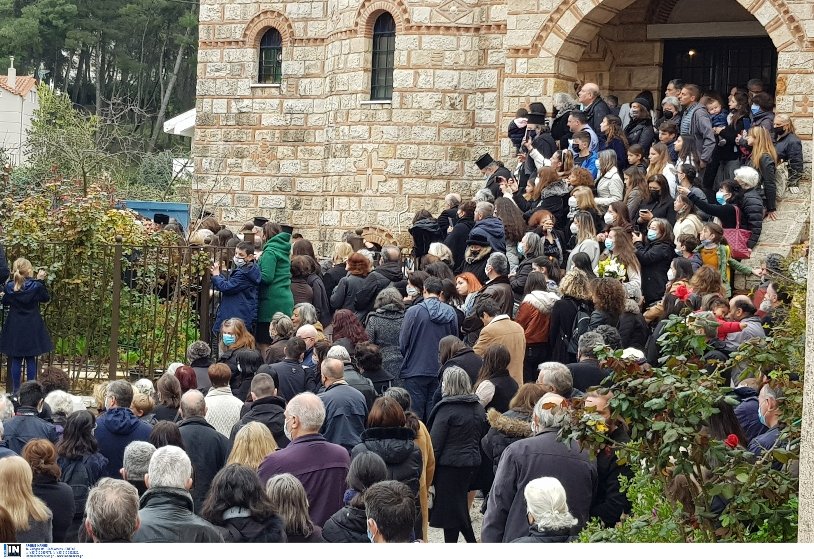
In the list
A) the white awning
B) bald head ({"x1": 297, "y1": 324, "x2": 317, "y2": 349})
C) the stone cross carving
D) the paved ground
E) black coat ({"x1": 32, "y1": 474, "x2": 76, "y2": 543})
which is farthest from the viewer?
the white awning

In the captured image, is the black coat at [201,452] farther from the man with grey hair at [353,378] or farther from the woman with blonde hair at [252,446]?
the man with grey hair at [353,378]

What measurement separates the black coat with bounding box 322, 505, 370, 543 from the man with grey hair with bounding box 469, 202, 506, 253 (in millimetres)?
7377

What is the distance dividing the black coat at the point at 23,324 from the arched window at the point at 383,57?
413 inches

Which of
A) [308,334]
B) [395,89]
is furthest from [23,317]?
[395,89]

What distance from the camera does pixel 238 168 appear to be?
86.2 feet

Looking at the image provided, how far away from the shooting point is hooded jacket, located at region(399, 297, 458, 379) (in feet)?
42.1

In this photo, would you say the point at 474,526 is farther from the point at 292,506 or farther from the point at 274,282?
the point at 292,506

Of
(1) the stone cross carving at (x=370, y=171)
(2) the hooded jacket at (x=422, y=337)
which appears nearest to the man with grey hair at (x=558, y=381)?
(2) the hooded jacket at (x=422, y=337)

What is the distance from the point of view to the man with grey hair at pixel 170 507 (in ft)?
23.3

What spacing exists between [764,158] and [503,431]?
789 cm

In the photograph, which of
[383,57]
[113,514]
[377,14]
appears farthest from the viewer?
[383,57]

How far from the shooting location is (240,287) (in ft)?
47.0

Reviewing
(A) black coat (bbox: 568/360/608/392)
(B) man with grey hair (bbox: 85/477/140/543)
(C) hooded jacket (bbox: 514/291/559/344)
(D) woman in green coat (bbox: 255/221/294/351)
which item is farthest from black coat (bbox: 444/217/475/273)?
(B) man with grey hair (bbox: 85/477/140/543)

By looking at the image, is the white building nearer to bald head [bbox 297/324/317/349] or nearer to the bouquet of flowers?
the bouquet of flowers
